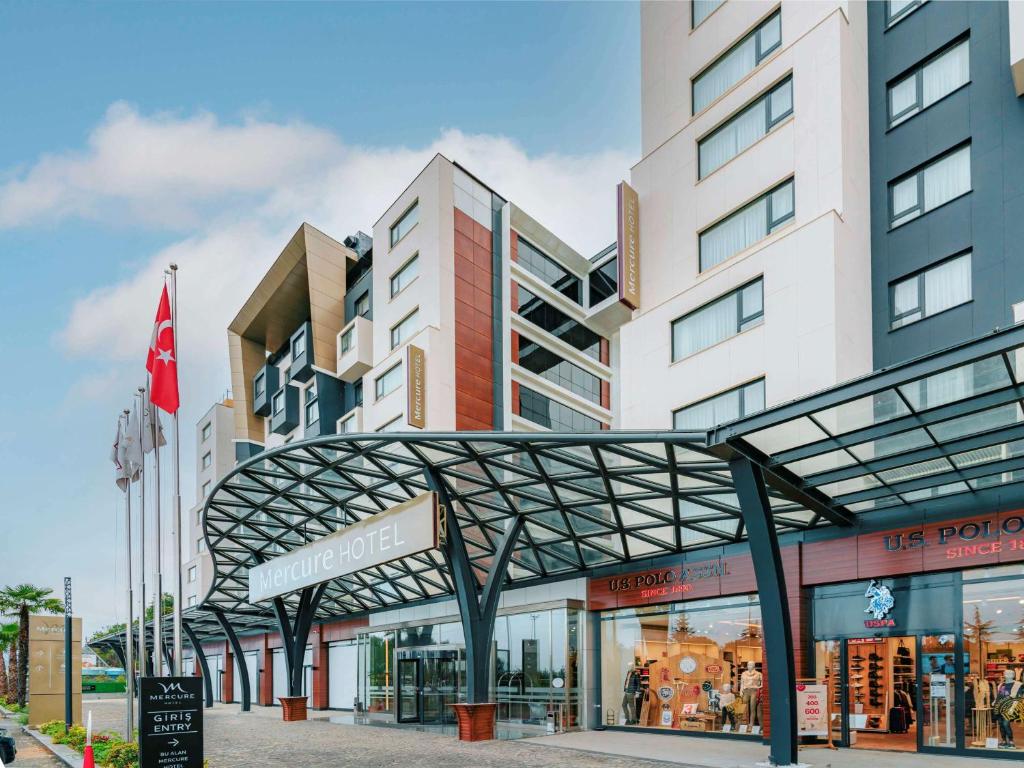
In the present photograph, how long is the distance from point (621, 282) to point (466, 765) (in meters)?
14.6

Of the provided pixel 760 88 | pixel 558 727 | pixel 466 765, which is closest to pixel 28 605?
pixel 558 727

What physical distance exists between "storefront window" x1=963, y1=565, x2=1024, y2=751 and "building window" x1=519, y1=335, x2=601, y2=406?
28.6 m

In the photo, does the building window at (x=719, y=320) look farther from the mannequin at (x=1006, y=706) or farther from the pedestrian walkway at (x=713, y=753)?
the pedestrian walkway at (x=713, y=753)

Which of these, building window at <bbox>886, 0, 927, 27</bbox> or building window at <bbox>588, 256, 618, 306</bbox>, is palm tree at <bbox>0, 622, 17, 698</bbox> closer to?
building window at <bbox>588, 256, 618, 306</bbox>

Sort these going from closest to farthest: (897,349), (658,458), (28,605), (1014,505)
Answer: (1014,505), (658,458), (897,349), (28,605)

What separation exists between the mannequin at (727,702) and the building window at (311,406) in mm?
29553

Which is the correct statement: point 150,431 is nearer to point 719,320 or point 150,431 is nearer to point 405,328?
point 719,320

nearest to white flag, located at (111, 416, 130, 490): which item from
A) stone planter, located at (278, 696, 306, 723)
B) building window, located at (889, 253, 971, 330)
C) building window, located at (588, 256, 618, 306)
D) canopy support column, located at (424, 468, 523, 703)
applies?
canopy support column, located at (424, 468, 523, 703)

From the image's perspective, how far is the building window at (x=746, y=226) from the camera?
2386 cm

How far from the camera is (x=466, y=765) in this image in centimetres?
1855

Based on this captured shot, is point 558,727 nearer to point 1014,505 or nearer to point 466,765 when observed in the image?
Result: point 466,765

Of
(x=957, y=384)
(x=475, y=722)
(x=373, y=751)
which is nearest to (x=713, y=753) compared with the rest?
(x=475, y=722)

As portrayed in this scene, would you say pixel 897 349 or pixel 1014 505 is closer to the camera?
pixel 1014 505

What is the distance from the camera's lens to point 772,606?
54.4ft
